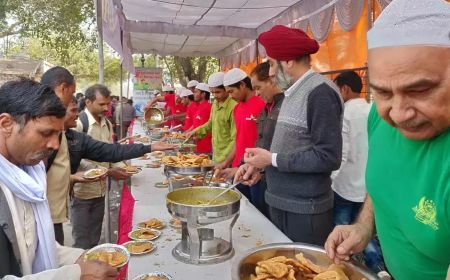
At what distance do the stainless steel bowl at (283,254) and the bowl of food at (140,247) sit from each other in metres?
0.62

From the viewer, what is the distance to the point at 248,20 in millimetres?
6016

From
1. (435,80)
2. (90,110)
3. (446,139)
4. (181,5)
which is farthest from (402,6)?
(181,5)

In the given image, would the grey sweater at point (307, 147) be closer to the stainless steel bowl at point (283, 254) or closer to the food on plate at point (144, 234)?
the stainless steel bowl at point (283, 254)

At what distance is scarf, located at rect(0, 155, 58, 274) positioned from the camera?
1260 mm

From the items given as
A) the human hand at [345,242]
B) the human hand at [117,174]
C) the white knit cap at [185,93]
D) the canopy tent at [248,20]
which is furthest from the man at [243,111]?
the white knit cap at [185,93]

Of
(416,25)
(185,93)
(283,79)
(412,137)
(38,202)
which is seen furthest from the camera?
(185,93)

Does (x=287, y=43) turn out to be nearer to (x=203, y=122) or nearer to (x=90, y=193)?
(x=90, y=193)

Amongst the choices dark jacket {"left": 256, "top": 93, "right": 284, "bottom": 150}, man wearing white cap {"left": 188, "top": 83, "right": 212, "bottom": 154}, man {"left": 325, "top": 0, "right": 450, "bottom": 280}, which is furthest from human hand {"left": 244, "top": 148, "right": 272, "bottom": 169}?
man wearing white cap {"left": 188, "top": 83, "right": 212, "bottom": 154}

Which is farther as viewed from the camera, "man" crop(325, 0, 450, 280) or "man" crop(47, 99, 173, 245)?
"man" crop(47, 99, 173, 245)

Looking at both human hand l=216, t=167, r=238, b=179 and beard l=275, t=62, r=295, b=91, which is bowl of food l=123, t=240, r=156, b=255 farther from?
beard l=275, t=62, r=295, b=91

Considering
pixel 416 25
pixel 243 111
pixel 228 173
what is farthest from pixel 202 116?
pixel 416 25

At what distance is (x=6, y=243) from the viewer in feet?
3.87

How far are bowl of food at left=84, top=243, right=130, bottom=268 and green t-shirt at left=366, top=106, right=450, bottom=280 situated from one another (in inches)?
34.2

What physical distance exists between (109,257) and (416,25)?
119 cm
